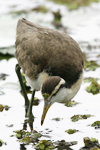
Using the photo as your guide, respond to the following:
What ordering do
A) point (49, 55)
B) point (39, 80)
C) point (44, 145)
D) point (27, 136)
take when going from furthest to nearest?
point (39, 80) → point (49, 55) → point (27, 136) → point (44, 145)

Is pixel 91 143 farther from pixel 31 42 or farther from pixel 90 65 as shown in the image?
pixel 90 65

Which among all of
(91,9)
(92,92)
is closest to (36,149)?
(92,92)

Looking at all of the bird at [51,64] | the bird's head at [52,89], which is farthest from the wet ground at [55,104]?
the bird's head at [52,89]

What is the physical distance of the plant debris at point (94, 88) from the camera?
29.2 ft

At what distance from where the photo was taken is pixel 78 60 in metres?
7.13

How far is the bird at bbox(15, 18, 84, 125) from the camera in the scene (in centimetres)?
658

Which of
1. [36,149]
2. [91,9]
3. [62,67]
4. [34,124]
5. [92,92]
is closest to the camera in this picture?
[36,149]

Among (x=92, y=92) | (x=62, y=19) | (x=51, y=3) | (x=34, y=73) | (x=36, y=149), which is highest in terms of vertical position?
(x=51, y=3)

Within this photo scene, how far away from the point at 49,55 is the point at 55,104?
1806 millimetres

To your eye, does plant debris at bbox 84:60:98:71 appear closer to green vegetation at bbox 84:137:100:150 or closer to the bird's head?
the bird's head

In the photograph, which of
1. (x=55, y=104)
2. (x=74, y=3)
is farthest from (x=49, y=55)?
(x=74, y=3)

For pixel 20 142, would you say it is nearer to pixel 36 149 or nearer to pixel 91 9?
pixel 36 149

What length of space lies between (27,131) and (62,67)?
1.41 meters

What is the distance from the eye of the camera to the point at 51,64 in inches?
272
